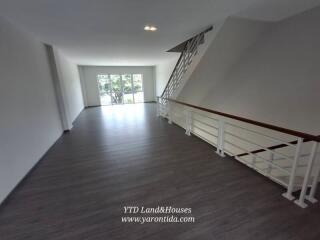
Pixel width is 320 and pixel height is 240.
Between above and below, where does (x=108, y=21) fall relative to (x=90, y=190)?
above

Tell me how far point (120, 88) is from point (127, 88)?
413mm

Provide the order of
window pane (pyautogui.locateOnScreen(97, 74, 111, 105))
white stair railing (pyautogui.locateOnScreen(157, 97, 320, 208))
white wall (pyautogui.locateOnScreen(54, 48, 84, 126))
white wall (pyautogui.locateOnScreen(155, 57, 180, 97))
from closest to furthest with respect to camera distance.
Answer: white stair railing (pyautogui.locateOnScreen(157, 97, 320, 208)), white wall (pyautogui.locateOnScreen(54, 48, 84, 126)), white wall (pyautogui.locateOnScreen(155, 57, 180, 97)), window pane (pyautogui.locateOnScreen(97, 74, 111, 105))

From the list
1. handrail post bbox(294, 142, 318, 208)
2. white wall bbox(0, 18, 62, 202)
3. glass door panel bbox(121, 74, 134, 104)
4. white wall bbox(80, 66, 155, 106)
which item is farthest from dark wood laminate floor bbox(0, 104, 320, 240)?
glass door panel bbox(121, 74, 134, 104)

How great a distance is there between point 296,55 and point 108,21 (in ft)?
10.9

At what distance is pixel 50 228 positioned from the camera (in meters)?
1.46

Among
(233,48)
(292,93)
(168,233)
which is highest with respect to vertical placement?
(233,48)

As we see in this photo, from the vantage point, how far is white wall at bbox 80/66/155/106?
845 centimetres

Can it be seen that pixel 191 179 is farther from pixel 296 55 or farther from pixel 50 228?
pixel 296 55

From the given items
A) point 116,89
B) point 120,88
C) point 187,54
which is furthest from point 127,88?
point 187,54

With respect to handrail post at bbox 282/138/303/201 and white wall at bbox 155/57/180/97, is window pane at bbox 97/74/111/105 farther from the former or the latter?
handrail post at bbox 282/138/303/201

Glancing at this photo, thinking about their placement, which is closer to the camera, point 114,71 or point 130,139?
point 130,139

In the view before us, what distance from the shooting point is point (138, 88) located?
9562 mm

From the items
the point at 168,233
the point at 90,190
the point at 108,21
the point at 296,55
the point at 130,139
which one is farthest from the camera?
the point at 130,139

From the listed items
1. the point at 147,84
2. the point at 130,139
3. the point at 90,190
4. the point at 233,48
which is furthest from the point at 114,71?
the point at 90,190
